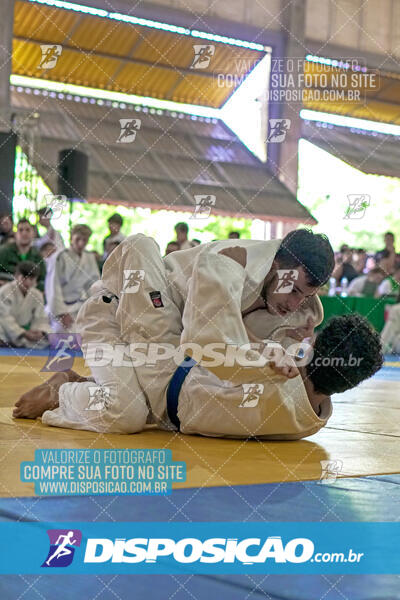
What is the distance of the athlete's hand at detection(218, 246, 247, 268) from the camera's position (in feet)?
10.2

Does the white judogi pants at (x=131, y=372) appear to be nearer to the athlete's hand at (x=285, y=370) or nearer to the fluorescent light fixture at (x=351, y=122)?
the athlete's hand at (x=285, y=370)

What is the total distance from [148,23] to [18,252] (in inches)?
255

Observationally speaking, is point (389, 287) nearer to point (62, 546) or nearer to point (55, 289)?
point (55, 289)

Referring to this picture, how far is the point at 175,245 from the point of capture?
9.74 meters

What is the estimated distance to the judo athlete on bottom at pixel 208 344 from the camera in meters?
2.94

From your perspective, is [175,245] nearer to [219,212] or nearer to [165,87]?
[219,212]

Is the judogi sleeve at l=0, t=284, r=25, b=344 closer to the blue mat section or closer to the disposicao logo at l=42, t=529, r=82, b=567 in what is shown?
the blue mat section

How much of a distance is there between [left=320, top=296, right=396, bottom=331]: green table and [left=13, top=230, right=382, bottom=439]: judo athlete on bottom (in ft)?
22.7

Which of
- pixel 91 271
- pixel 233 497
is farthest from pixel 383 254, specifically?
pixel 233 497

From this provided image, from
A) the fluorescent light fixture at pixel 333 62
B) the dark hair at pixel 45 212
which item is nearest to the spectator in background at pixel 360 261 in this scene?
the fluorescent light fixture at pixel 333 62

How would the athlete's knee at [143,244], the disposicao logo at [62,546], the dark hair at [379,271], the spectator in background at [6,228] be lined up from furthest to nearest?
the dark hair at [379,271] < the spectator in background at [6,228] < the athlete's knee at [143,244] < the disposicao logo at [62,546]

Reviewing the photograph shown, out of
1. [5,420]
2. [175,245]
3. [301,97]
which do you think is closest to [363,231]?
[301,97]

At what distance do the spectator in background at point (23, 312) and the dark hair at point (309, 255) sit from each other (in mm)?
5613

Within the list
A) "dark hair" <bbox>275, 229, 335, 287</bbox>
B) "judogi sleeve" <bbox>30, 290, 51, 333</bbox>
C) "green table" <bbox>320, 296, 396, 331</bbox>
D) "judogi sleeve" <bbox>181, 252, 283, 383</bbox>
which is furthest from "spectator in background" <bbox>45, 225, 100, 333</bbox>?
"judogi sleeve" <bbox>181, 252, 283, 383</bbox>
